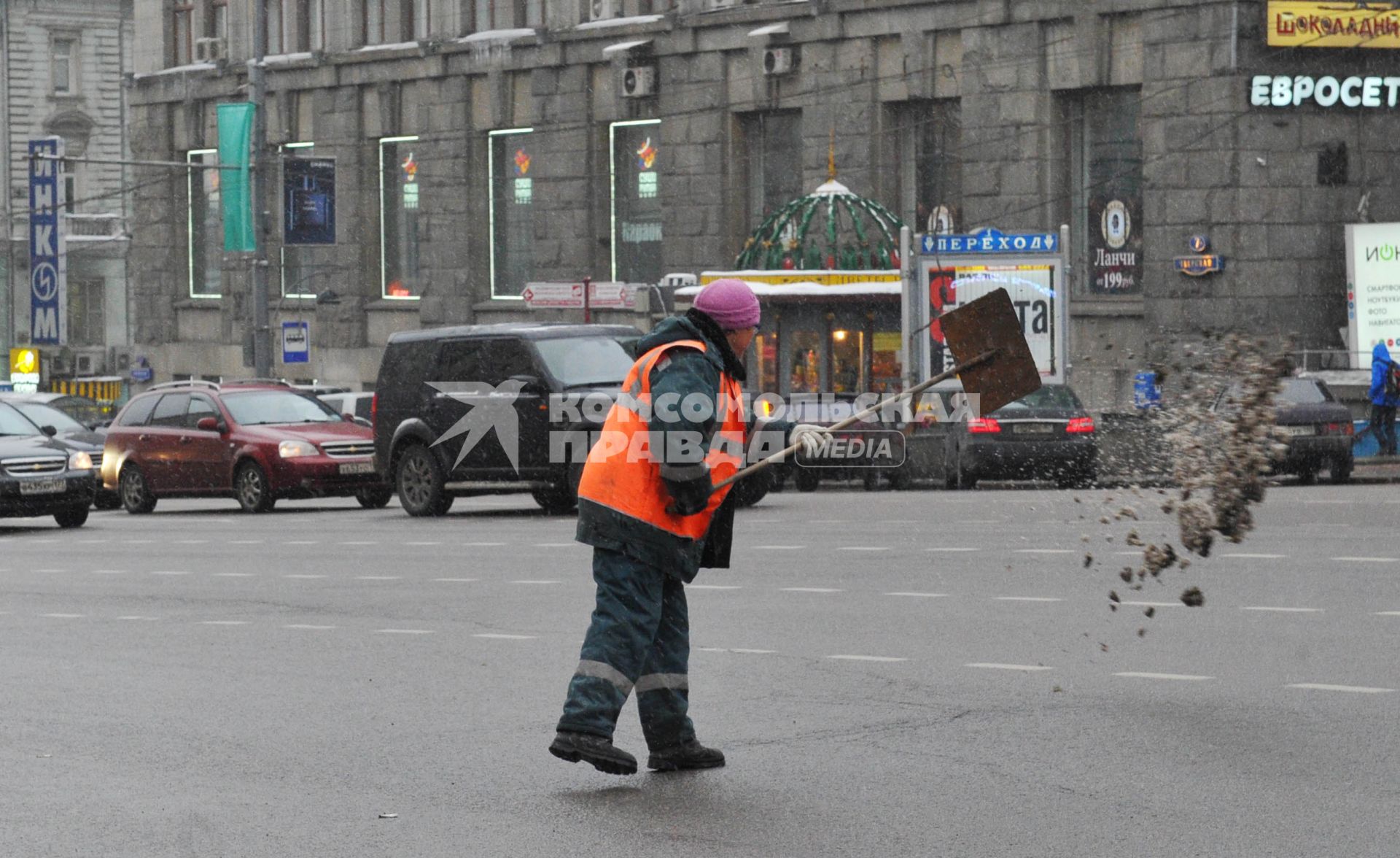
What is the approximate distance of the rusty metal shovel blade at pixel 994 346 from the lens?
28.2 feet

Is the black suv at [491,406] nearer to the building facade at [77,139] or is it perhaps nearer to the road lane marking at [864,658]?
the road lane marking at [864,658]

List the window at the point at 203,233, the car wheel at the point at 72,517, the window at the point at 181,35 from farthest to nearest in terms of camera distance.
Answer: the window at the point at 181,35 < the window at the point at 203,233 < the car wheel at the point at 72,517

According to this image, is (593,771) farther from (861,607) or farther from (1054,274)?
(1054,274)

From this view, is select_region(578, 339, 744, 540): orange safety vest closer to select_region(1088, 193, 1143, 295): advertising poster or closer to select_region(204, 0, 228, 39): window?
select_region(1088, 193, 1143, 295): advertising poster

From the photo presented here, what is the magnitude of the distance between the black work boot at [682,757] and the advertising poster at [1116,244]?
100 feet

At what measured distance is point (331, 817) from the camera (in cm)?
714

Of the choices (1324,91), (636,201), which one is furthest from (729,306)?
(636,201)

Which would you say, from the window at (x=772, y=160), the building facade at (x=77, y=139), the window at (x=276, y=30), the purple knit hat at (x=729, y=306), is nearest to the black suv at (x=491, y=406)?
the purple knit hat at (x=729, y=306)

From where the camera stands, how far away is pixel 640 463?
7.68 meters

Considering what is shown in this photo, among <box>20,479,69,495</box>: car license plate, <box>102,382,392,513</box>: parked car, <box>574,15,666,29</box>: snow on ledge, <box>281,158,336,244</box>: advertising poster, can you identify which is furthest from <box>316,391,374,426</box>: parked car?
Result: <box>574,15,666,29</box>: snow on ledge

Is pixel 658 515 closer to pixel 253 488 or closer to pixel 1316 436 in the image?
pixel 253 488

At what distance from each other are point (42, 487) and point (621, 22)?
75.0ft

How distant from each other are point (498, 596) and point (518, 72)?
110ft

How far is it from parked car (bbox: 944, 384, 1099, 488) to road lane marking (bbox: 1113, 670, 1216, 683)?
16748mm
